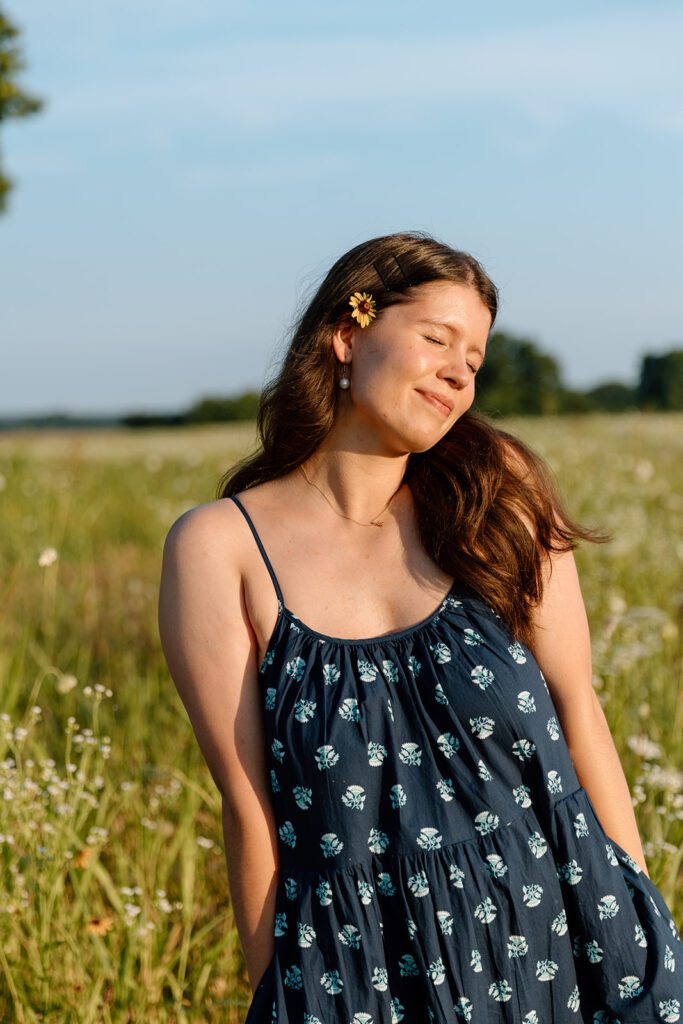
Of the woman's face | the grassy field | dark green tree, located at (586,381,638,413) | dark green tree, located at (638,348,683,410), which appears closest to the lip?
the woman's face

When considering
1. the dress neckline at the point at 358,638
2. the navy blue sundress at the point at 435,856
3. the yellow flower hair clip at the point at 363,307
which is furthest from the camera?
the yellow flower hair clip at the point at 363,307

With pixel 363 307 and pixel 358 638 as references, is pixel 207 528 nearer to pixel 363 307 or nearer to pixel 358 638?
pixel 358 638

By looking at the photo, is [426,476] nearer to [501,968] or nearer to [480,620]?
[480,620]

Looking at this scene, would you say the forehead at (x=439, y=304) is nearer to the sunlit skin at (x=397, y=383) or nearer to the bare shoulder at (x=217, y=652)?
the sunlit skin at (x=397, y=383)

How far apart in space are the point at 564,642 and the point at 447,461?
0.42 m

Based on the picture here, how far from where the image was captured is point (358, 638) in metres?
2.04

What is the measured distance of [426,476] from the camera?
229 cm

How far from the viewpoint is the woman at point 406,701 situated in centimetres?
192

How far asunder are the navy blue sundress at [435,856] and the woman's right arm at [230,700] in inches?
1.4

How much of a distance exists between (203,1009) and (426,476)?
50.9 inches

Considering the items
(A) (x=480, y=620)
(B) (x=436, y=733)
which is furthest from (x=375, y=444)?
(B) (x=436, y=733)

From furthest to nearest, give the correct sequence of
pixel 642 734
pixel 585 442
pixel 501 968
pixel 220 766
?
pixel 585 442
pixel 642 734
pixel 220 766
pixel 501 968

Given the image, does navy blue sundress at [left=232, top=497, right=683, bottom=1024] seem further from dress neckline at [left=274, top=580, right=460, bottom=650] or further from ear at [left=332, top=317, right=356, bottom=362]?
ear at [left=332, top=317, right=356, bottom=362]

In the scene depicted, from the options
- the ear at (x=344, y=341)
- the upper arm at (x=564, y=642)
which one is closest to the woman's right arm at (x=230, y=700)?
the ear at (x=344, y=341)
